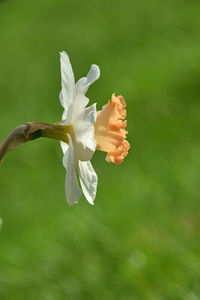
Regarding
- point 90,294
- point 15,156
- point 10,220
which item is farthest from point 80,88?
point 15,156

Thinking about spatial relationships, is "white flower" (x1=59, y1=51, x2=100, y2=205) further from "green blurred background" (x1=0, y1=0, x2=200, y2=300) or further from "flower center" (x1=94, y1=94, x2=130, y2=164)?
"green blurred background" (x1=0, y1=0, x2=200, y2=300)

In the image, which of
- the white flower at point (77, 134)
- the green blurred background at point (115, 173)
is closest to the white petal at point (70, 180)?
the white flower at point (77, 134)

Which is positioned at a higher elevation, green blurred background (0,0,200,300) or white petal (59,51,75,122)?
white petal (59,51,75,122)

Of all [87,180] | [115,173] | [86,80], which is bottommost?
[115,173]

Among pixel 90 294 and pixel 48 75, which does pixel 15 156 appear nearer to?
pixel 48 75

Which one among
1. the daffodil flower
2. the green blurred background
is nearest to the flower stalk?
the daffodil flower

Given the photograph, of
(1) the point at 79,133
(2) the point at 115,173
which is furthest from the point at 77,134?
(2) the point at 115,173

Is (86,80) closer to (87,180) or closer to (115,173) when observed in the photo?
(87,180)
